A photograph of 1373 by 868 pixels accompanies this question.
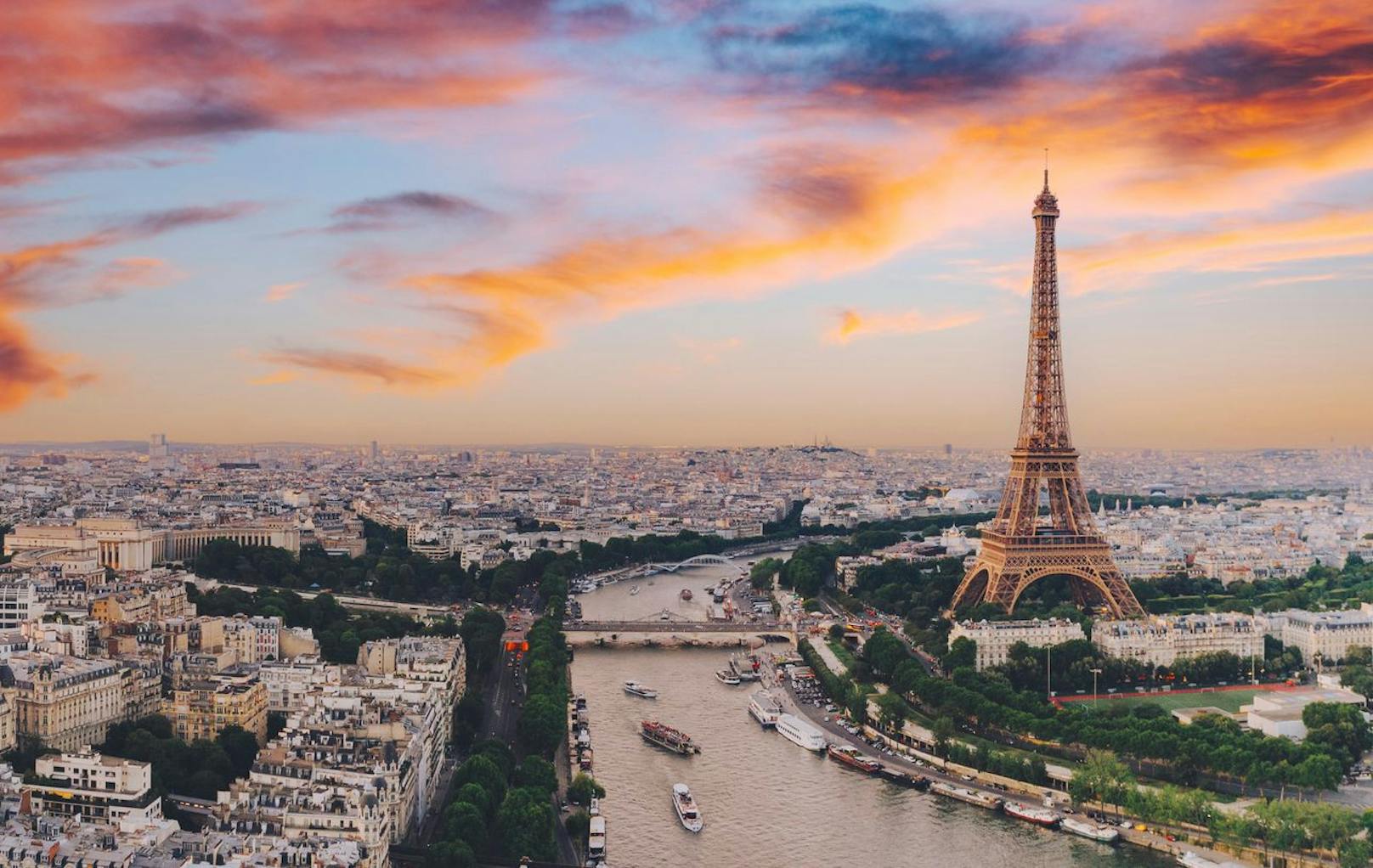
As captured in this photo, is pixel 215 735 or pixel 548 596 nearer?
pixel 215 735

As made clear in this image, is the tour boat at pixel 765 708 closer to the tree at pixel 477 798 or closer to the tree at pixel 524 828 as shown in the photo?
the tree at pixel 524 828

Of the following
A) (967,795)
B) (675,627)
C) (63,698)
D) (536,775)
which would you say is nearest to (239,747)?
(63,698)

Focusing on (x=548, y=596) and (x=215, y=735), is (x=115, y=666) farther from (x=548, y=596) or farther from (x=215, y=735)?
(x=548, y=596)

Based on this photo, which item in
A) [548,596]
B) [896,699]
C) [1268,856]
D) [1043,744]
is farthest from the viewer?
[548,596]

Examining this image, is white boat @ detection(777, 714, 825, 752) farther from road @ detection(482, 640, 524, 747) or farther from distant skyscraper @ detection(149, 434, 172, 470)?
distant skyscraper @ detection(149, 434, 172, 470)

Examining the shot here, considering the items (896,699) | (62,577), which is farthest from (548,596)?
(896,699)

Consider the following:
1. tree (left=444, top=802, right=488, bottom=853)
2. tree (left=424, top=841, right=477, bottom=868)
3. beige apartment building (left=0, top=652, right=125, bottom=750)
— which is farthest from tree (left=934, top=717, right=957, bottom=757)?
beige apartment building (left=0, top=652, right=125, bottom=750)
